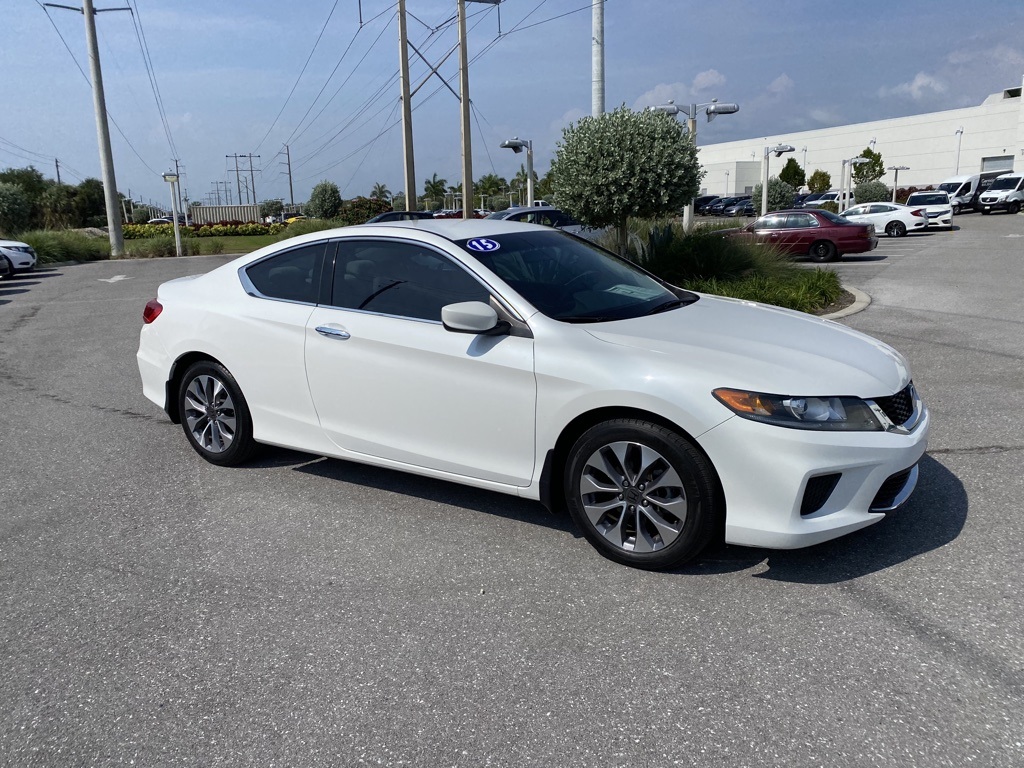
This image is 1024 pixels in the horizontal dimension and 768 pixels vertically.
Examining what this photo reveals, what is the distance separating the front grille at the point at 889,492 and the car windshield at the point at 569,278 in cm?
150

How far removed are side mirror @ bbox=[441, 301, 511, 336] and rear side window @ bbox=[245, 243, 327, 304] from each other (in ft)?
3.98

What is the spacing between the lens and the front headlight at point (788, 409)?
356cm

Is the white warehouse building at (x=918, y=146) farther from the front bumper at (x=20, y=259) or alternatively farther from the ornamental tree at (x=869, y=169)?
the front bumper at (x=20, y=259)

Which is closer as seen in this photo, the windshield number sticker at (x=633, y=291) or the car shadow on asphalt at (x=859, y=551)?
the car shadow on asphalt at (x=859, y=551)

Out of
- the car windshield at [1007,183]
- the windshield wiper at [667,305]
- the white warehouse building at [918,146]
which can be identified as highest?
the white warehouse building at [918,146]

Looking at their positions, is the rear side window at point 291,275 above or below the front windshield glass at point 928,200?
below

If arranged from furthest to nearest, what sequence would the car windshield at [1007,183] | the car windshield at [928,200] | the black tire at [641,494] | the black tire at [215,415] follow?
the car windshield at [1007,183] < the car windshield at [928,200] < the black tire at [215,415] < the black tire at [641,494]


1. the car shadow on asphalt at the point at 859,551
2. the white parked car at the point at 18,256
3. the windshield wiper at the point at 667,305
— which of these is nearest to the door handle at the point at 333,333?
the windshield wiper at the point at 667,305

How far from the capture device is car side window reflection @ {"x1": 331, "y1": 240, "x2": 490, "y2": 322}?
4445mm

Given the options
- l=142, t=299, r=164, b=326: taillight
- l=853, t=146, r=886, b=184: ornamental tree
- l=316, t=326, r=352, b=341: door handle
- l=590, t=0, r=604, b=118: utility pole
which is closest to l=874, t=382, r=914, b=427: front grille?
l=316, t=326, r=352, b=341: door handle

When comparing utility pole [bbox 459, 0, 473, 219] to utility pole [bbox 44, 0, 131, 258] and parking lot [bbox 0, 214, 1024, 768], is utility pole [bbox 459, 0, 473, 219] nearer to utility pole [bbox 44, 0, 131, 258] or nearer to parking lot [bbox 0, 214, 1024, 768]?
utility pole [bbox 44, 0, 131, 258]

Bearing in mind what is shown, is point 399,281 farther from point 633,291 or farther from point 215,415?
point 215,415

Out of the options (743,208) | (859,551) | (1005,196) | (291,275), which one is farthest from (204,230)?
(859,551)

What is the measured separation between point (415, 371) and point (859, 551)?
7.88 ft
